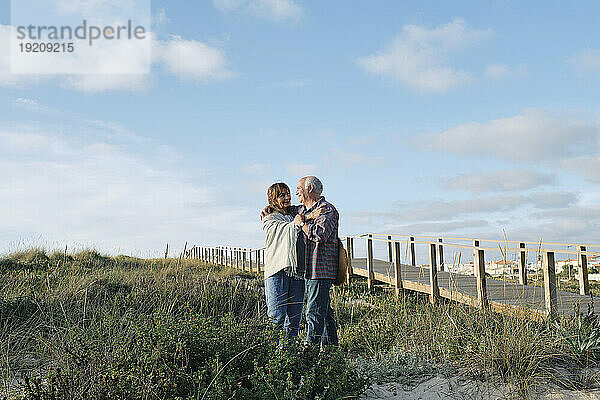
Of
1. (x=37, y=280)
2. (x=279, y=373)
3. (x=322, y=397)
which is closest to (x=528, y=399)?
(x=322, y=397)

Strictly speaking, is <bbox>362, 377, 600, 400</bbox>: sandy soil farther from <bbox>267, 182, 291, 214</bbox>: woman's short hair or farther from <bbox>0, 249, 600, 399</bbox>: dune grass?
<bbox>267, 182, 291, 214</bbox>: woman's short hair

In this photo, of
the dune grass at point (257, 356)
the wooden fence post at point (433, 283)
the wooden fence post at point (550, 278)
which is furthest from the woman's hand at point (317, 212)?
the wooden fence post at point (433, 283)

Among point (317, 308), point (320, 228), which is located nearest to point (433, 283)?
point (317, 308)

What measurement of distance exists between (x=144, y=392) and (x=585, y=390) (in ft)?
12.1

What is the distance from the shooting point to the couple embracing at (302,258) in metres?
5.16

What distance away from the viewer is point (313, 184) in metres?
5.32

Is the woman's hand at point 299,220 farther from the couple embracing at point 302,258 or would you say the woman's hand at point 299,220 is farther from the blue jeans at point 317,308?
the blue jeans at point 317,308

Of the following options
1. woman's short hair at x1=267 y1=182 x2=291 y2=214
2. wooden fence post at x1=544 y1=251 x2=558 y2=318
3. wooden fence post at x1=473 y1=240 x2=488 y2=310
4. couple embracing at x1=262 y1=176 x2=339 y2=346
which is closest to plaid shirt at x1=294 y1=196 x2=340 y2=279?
couple embracing at x1=262 y1=176 x2=339 y2=346

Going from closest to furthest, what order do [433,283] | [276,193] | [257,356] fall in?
[257,356] → [276,193] → [433,283]

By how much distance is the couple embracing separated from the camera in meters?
5.16

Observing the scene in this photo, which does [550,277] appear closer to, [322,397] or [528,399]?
[528,399]

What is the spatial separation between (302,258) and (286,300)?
44 cm

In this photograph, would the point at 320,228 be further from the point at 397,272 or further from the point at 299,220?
the point at 397,272

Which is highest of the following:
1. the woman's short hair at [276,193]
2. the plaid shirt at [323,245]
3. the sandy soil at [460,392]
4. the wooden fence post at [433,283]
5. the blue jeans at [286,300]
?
the woman's short hair at [276,193]
